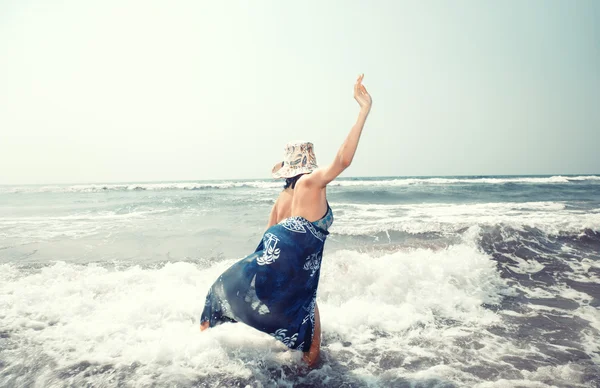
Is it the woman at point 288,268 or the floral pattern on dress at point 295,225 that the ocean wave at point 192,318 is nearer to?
the woman at point 288,268

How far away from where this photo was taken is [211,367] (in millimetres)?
2803

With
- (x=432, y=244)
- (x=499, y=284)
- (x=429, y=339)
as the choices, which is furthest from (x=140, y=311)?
(x=432, y=244)

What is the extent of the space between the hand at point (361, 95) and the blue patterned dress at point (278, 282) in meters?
0.87

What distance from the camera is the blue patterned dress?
2.29 meters

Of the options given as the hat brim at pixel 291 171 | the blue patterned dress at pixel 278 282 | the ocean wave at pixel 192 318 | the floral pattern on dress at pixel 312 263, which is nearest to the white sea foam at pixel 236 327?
the ocean wave at pixel 192 318

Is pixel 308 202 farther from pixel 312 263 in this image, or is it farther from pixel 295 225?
pixel 312 263

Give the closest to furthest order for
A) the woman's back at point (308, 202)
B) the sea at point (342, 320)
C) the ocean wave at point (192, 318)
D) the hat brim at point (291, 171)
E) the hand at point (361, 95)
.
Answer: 1. the hand at point (361, 95)
2. the woman's back at point (308, 202)
3. the hat brim at point (291, 171)
4. the sea at point (342, 320)
5. the ocean wave at point (192, 318)

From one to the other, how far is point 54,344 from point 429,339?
3936mm

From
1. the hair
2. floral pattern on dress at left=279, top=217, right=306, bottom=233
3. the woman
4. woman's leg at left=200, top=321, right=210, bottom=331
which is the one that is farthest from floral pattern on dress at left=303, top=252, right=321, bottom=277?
woman's leg at left=200, top=321, right=210, bottom=331

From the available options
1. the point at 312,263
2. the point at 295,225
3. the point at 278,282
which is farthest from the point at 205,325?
the point at 295,225

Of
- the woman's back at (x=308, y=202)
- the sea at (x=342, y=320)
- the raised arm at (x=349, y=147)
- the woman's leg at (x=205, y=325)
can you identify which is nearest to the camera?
the raised arm at (x=349, y=147)

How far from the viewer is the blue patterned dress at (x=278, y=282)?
229 cm

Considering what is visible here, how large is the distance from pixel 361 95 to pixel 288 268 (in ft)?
4.46

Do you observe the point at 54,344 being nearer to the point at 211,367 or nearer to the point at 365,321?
the point at 211,367
